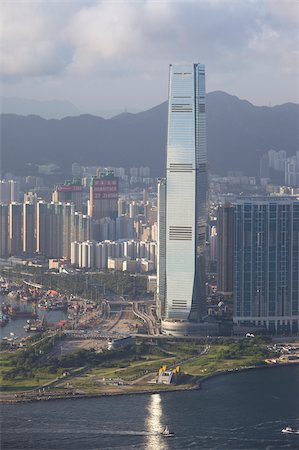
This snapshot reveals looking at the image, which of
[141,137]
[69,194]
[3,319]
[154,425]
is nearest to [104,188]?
[69,194]

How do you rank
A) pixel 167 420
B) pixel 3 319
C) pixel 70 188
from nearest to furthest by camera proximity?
pixel 167 420, pixel 3 319, pixel 70 188

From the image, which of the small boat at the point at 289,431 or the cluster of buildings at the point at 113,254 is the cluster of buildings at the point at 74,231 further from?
the small boat at the point at 289,431

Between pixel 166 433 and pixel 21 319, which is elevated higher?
pixel 21 319

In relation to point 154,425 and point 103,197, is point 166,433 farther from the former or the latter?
point 103,197

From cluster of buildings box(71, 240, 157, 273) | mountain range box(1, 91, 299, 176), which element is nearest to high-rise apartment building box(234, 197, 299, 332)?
cluster of buildings box(71, 240, 157, 273)

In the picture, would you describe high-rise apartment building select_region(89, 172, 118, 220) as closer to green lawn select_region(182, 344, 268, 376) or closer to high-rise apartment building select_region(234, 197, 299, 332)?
high-rise apartment building select_region(234, 197, 299, 332)

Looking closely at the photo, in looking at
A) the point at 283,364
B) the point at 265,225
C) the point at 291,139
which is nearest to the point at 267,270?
the point at 265,225

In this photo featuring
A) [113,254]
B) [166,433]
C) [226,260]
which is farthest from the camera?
[113,254]
